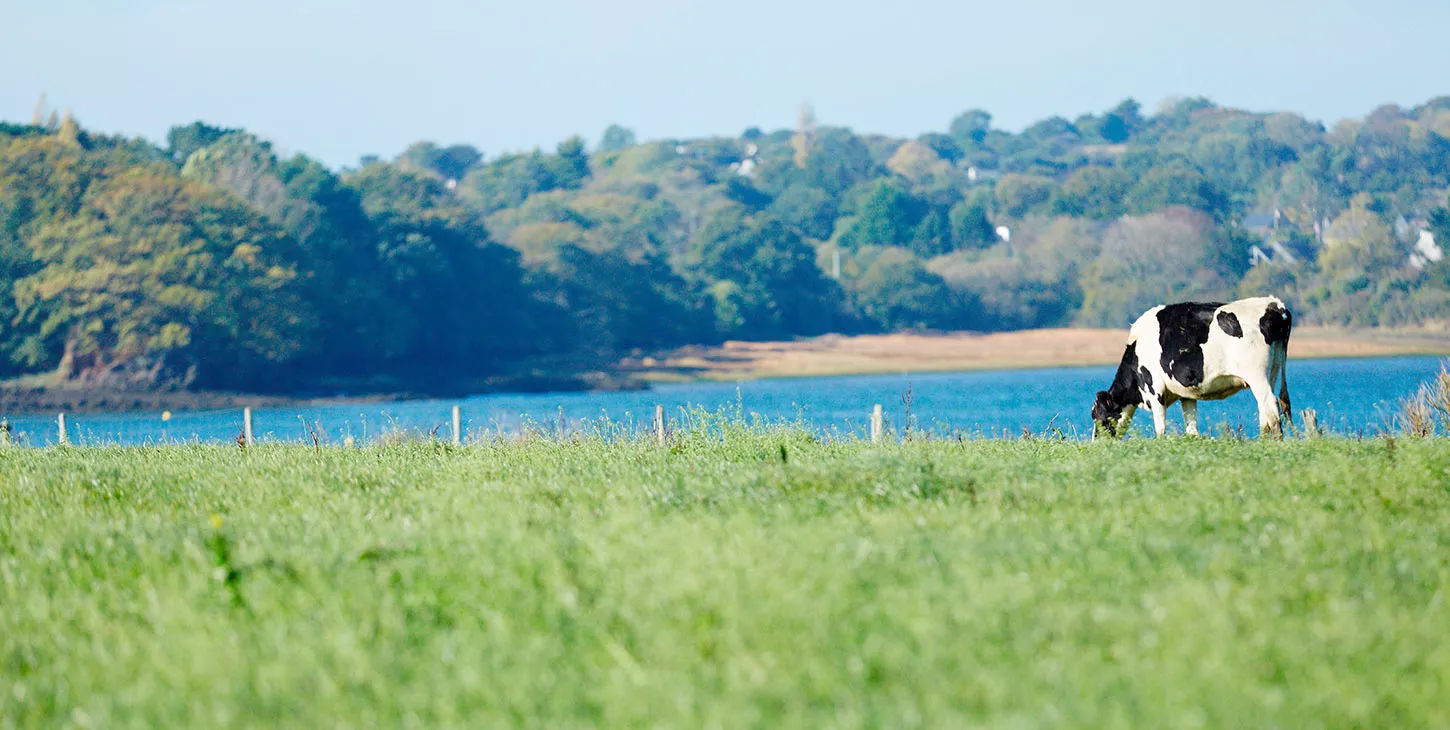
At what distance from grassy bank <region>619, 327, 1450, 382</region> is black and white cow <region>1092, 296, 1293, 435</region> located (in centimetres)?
8116

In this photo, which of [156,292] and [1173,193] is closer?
[156,292]

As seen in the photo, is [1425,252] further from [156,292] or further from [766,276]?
[156,292]

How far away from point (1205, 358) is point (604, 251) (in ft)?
285

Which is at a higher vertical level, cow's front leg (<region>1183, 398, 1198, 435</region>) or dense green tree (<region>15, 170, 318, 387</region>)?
dense green tree (<region>15, 170, 318, 387</region>)

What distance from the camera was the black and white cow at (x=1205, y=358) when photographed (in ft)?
65.9

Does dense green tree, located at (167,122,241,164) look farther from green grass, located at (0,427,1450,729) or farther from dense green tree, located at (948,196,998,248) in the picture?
green grass, located at (0,427,1450,729)

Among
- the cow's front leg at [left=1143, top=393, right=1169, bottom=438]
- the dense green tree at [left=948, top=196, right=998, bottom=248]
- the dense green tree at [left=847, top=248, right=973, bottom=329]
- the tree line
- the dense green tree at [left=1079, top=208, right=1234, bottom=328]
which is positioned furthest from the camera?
the dense green tree at [left=948, top=196, right=998, bottom=248]

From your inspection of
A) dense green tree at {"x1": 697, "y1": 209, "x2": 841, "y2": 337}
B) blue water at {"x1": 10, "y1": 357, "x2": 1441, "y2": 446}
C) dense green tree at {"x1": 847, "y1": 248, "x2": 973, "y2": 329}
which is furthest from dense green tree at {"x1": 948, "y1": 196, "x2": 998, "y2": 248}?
blue water at {"x1": 10, "y1": 357, "x2": 1441, "y2": 446}

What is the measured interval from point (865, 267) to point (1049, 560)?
116375 millimetres

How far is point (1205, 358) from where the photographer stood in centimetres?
2045

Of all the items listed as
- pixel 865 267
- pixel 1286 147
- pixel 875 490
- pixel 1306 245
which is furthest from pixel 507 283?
pixel 1286 147

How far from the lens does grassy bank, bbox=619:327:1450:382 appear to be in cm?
10400

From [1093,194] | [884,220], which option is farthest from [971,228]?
[1093,194]

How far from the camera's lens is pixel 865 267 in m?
125
